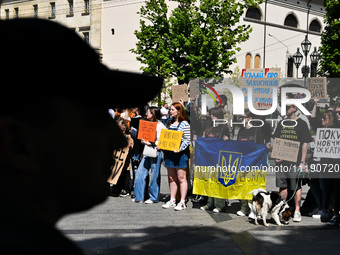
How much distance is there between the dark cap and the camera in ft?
2.31

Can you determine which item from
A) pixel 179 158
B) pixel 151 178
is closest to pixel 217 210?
pixel 179 158

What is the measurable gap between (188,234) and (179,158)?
2.20 meters

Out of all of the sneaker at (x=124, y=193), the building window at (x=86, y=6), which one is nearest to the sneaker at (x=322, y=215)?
the sneaker at (x=124, y=193)

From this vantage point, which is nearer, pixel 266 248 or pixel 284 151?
pixel 266 248

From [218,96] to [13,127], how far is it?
8.20 metres

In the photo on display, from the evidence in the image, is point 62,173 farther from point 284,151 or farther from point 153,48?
point 153,48

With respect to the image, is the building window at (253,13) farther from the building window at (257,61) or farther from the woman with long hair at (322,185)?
the woman with long hair at (322,185)

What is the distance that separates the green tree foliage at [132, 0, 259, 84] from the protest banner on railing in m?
20.4

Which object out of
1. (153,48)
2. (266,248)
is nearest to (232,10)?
(153,48)

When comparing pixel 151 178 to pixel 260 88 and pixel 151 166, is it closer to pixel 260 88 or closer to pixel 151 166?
pixel 151 166

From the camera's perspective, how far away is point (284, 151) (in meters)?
8.00

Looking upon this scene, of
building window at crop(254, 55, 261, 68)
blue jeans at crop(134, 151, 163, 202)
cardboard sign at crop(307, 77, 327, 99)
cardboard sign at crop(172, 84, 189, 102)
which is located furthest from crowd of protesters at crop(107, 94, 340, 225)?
building window at crop(254, 55, 261, 68)

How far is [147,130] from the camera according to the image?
30.2 feet

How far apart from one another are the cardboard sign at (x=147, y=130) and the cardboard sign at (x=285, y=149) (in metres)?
2.23
